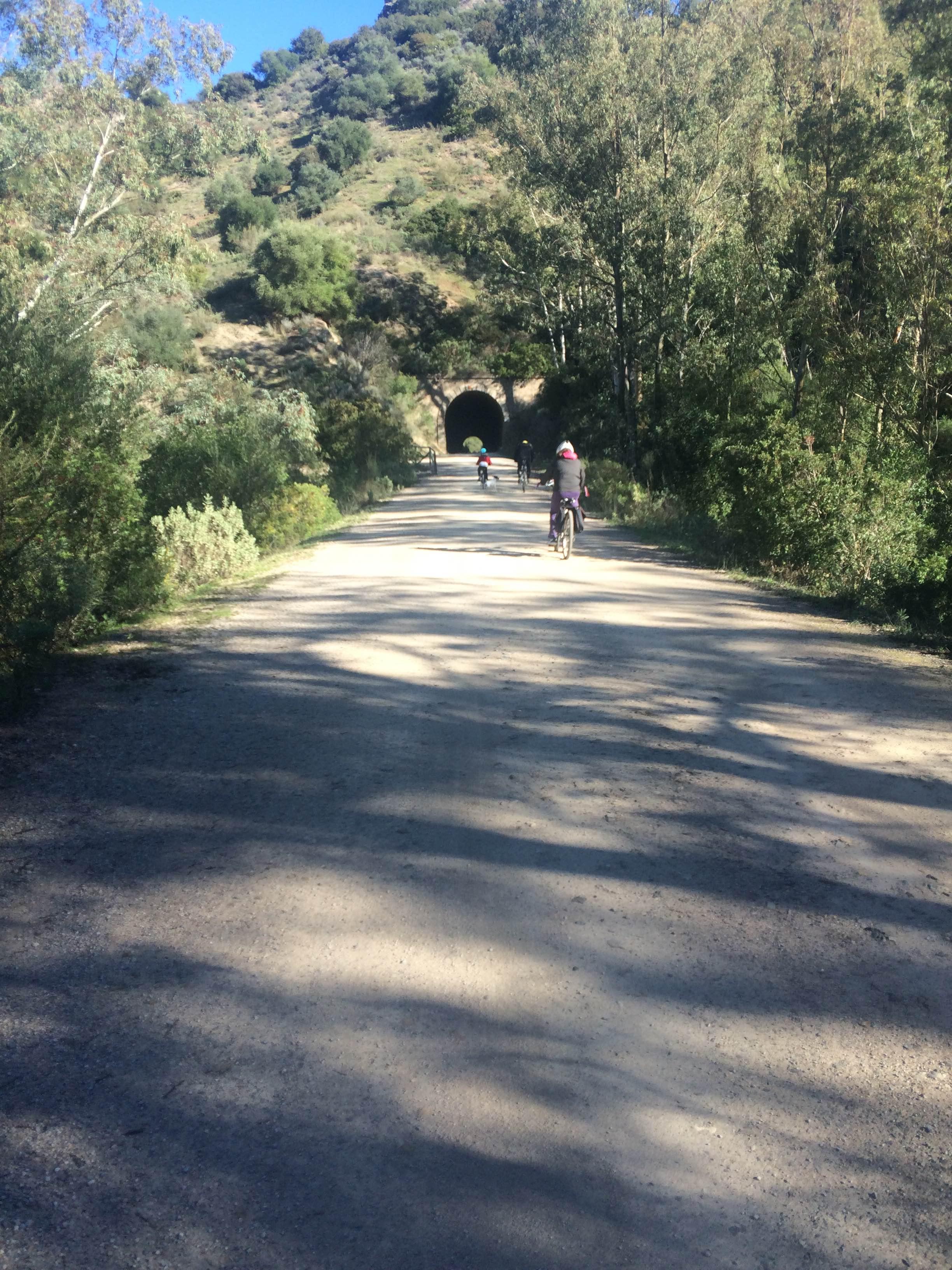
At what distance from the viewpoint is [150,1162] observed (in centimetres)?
310

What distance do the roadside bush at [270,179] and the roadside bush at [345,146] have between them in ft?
17.0

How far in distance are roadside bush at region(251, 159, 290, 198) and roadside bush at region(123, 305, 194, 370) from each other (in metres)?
43.4

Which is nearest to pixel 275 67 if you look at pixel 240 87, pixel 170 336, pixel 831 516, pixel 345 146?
pixel 240 87

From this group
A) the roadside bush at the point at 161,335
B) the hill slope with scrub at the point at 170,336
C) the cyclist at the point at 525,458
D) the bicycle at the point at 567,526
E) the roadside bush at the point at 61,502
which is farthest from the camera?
the roadside bush at the point at 161,335

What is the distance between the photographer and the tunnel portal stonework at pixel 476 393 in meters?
68.9

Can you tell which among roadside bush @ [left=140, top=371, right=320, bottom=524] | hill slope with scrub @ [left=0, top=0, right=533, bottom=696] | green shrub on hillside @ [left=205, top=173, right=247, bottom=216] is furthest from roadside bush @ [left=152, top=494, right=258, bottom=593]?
green shrub on hillside @ [left=205, top=173, right=247, bottom=216]

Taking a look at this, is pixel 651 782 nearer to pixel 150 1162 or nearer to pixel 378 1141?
pixel 378 1141

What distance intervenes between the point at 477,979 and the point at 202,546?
13.0 metres

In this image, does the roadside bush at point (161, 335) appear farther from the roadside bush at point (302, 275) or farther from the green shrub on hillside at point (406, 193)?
the green shrub on hillside at point (406, 193)

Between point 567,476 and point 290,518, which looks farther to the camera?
point 290,518

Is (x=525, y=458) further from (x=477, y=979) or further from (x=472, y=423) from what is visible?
(x=472, y=423)

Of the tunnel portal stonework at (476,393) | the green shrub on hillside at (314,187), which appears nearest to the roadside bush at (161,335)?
the tunnel portal stonework at (476,393)

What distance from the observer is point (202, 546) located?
16125 mm

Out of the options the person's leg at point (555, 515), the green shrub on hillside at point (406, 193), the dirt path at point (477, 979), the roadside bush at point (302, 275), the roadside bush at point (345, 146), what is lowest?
the dirt path at point (477, 979)
